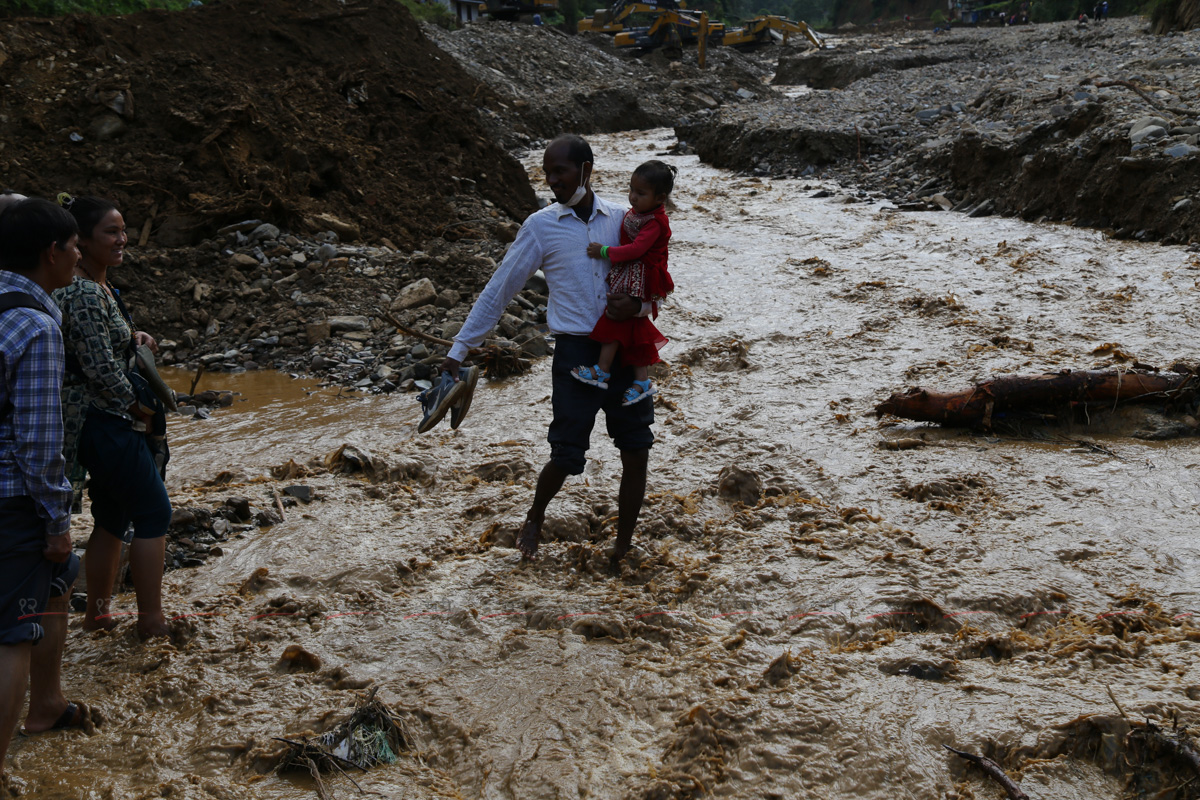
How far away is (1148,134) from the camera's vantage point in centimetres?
956

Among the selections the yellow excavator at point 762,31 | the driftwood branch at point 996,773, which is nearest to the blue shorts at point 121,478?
the driftwood branch at point 996,773

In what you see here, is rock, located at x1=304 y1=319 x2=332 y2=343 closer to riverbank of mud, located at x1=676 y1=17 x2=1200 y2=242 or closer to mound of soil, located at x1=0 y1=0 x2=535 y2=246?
mound of soil, located at x1=0 y1=0 x2=535 y2=246

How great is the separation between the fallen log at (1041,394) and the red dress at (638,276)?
2463mm

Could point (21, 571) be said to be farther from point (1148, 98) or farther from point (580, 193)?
point (1148, 98)

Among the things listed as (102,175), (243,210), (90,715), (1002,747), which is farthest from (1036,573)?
(102,175)

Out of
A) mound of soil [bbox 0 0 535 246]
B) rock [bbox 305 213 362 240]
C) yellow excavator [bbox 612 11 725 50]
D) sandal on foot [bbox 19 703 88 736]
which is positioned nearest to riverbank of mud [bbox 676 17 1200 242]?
mound of soil [bbox 0 0 535 246]

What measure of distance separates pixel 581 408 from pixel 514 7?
1378 inches

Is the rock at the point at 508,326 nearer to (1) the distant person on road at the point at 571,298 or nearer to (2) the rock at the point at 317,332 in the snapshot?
(2) the rock at the point at 317,332

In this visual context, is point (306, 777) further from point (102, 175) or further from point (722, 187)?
point (722, 187)

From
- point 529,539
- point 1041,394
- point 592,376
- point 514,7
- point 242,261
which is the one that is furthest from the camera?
point 514,7

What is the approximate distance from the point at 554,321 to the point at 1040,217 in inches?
372

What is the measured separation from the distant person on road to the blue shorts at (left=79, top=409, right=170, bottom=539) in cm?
111

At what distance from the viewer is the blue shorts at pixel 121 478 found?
9.16 feet

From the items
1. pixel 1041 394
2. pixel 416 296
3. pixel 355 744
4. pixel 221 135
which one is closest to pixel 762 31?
pixel 221 135
